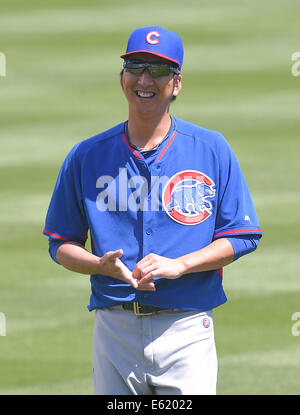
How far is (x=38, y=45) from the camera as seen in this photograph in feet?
21.6

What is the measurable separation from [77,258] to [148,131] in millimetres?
456

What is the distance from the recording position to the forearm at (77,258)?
9.02 feet

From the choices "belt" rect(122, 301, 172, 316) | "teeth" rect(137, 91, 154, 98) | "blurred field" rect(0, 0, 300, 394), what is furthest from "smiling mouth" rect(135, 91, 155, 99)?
"blurred field" rect(0, 0, 300, 394)

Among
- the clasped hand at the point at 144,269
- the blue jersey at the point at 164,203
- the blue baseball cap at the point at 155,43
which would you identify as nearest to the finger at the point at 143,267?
the clasped hand at the point at 144,269

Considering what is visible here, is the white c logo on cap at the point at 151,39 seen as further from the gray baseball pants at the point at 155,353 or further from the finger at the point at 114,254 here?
the gray baseball pants at the point at 155,353

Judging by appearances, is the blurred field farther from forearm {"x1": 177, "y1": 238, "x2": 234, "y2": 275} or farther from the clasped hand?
the clasped hand

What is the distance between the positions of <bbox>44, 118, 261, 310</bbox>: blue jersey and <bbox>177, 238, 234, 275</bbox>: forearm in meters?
0.05

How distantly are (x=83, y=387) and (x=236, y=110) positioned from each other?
8.26ft

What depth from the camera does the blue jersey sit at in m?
2.77

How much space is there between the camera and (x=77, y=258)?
282cm

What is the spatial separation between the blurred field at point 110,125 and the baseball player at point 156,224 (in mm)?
1707

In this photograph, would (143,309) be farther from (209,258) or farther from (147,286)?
(209,258)
